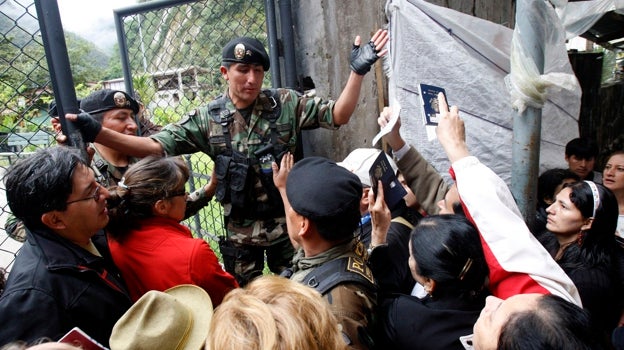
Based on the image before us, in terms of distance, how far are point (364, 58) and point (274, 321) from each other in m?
1.75

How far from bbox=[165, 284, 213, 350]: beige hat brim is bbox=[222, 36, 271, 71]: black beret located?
1.48 meters

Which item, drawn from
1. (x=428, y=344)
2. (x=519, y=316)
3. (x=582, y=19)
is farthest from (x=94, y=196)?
(x=582, y=19)

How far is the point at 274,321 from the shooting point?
904mm

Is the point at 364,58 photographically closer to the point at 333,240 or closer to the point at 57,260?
the point at 333,240

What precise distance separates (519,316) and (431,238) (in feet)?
1.43

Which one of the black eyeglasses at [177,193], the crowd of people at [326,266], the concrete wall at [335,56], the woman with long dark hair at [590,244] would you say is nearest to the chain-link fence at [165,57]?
the concrete wall at [335,56]

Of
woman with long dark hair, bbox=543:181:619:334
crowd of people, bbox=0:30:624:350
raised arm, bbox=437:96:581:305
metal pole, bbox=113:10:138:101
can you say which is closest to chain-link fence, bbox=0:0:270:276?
metal pole, bbox=113:10:138:101

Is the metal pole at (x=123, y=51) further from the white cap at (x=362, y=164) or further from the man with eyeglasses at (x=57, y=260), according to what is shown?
the white cap at (x=362, y=164)

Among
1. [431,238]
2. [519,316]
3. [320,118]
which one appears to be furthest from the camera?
[320,118]

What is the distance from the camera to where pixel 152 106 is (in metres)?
3.92

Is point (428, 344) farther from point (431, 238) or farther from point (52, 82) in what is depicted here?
point (52, 82)

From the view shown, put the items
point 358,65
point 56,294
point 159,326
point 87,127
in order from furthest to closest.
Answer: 1. point 358,65
2. point 87,127
3. point 56,294
4. point 159,326

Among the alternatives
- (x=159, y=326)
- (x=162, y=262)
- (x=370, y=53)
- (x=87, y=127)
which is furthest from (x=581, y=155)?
(x=87, y=127)

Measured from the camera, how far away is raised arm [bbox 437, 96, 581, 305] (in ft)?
4.05
